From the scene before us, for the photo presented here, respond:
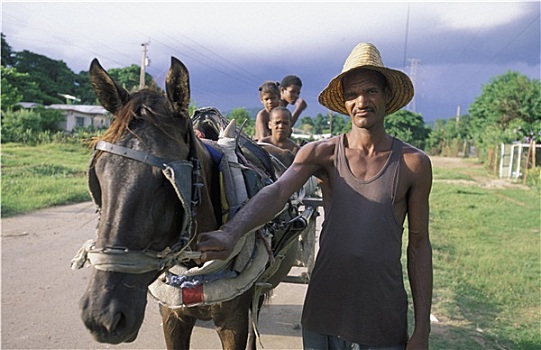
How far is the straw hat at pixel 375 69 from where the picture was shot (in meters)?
1.93

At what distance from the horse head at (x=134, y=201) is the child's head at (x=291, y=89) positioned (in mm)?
4593

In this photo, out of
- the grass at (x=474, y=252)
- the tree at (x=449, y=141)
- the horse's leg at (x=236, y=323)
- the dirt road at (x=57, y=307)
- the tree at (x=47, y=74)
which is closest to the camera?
the horse's leg at (x=236, y=323)

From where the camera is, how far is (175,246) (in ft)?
5.37

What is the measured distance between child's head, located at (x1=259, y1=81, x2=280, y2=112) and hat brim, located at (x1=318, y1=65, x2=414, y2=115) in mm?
3217

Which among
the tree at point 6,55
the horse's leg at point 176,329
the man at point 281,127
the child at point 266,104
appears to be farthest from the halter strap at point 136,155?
the tree at point 6,55

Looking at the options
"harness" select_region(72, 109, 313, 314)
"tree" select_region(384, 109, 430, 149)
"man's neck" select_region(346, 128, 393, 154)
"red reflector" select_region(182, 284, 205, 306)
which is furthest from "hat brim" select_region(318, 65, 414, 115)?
"tree" select_region(384, 109, 430, 149)

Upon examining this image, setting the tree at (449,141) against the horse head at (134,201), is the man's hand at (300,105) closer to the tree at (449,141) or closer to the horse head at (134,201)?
the horse head at (134,201)

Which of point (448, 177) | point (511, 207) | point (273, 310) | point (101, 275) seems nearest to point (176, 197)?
point (101, 275)

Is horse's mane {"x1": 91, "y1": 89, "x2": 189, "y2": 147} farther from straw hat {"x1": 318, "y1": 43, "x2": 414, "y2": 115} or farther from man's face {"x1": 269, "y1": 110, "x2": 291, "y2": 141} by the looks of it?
man's face {"x1": 269, "y1": 110, "x2": 291, "y2": 141}

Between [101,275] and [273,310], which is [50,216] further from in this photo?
[101,275]

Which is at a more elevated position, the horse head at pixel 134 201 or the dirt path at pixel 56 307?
the horse head at pixel 134 201

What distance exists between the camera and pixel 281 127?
4.84 metres

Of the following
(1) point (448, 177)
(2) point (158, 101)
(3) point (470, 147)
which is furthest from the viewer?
(3) point (470, 147)

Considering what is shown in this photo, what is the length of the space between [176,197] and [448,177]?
73.5ft
